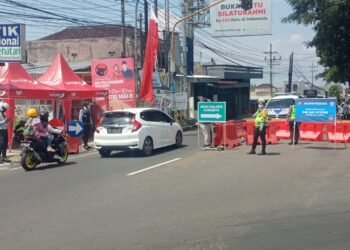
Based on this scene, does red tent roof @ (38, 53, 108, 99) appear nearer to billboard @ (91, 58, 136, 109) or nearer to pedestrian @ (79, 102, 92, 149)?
billboard @ (91, 58, 136, 109)

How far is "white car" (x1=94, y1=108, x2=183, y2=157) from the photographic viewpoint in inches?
682

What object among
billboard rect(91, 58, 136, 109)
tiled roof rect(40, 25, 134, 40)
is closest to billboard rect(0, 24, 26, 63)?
billboard rect(91, 58, 136, 109)

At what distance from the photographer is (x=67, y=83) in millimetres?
26391

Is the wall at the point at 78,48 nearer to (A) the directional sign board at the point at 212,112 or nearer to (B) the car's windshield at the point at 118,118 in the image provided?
(A) the directional sign board at the point at 212,112

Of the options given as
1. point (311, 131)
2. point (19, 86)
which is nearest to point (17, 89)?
point (19, 86)

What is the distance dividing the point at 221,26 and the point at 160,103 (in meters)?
8.76

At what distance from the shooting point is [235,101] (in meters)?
61.0

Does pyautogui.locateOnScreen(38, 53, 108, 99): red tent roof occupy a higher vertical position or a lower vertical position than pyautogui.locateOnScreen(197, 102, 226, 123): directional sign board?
higher

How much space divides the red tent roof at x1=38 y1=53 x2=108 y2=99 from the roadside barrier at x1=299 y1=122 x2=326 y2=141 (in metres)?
10.2

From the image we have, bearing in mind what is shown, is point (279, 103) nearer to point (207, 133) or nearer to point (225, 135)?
point (225, 135)

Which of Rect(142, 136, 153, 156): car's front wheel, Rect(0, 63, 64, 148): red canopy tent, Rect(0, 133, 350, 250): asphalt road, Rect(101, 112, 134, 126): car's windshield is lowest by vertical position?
Rect(0, 133, 350, 250): asphalt road

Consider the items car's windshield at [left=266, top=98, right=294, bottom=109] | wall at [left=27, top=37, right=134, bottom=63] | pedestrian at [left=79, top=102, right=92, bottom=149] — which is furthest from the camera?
wall at [left=27, top=37, right=134, bottom=63]

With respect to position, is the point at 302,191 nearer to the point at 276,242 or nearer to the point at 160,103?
the point at 276,242

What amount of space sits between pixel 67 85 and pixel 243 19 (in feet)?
50.9
